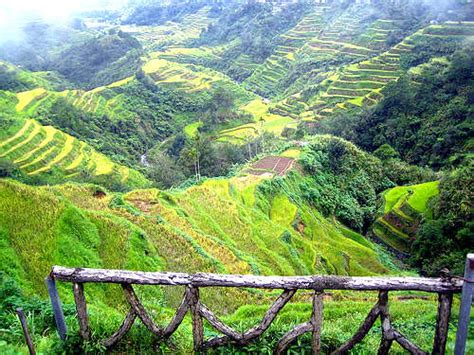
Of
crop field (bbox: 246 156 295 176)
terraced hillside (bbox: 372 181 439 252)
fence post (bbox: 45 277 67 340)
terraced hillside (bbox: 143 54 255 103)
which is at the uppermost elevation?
fence post (bbox: 45 277 67 340)

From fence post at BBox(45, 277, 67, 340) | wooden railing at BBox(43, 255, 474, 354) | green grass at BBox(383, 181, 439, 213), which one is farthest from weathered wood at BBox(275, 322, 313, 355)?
green grass at BBox(383, 181, 439, 213)

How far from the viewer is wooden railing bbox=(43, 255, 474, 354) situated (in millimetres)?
3914

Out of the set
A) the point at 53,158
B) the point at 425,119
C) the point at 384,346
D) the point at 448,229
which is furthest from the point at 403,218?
the point at 53,158

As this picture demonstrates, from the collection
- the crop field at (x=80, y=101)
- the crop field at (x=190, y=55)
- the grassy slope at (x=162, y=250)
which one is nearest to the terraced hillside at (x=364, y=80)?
the crop field at (x=80, y=101)

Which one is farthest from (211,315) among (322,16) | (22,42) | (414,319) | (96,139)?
(22,42)

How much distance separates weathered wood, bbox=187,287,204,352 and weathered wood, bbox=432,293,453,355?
234 centimetres

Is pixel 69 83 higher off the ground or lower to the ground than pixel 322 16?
lower

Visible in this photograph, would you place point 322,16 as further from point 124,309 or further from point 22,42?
point 124,309

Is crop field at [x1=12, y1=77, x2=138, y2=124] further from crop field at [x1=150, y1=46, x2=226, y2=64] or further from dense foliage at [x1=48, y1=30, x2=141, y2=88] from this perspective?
crop field at [x1=150, y1=46, x2=226, y2=64]

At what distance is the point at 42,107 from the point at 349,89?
128 feet

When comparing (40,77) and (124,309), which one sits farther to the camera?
(40,77)

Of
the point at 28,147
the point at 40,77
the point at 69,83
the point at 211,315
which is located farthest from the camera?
the point at 69,83

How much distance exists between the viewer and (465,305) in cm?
366

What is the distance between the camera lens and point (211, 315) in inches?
167
